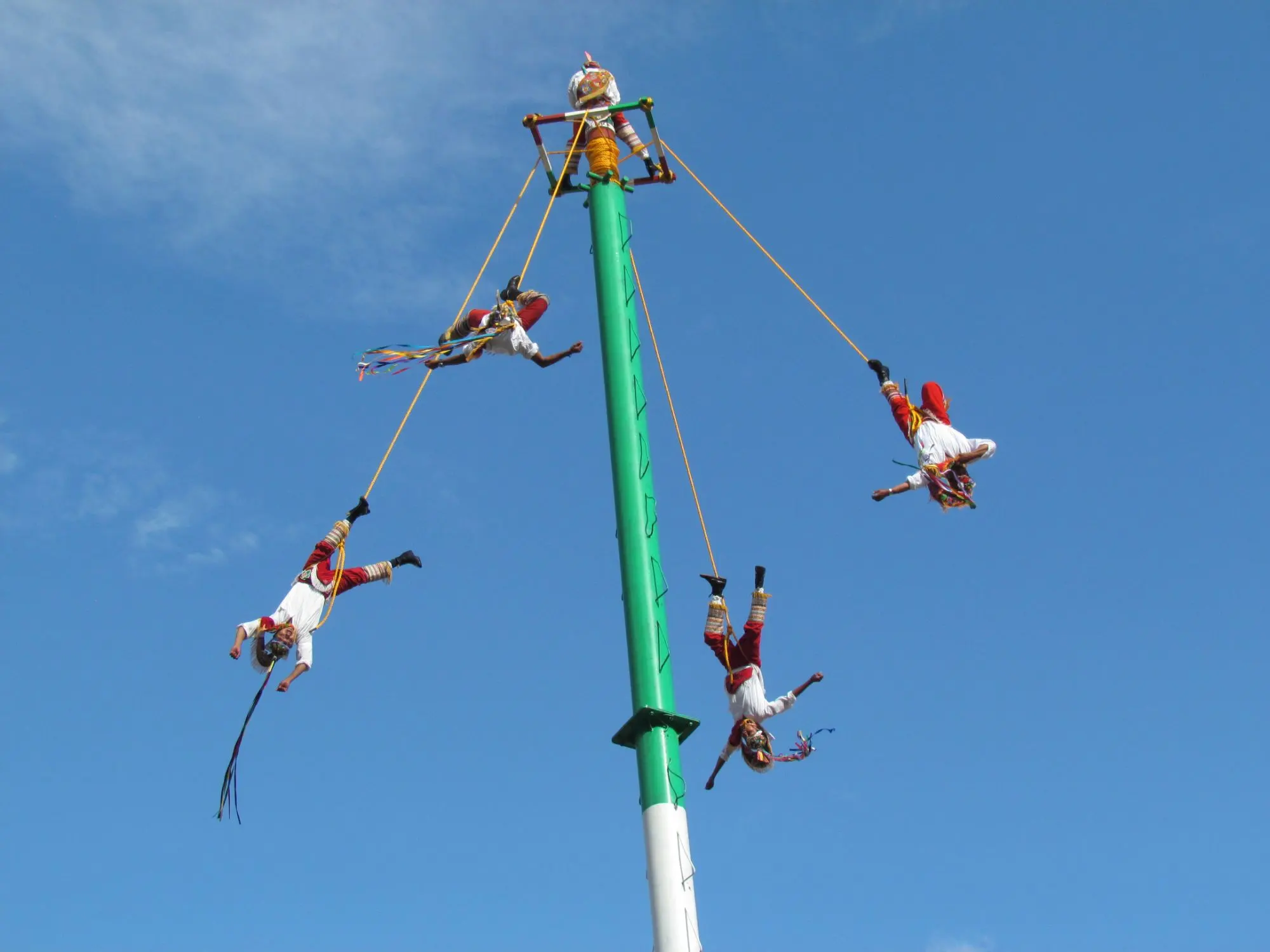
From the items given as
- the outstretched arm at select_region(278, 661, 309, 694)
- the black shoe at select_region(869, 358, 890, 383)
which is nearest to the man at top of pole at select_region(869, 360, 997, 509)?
the black shoe at select_region(869, 358, 890, 383)

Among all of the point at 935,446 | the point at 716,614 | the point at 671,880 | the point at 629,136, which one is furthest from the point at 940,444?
the point at 671,880

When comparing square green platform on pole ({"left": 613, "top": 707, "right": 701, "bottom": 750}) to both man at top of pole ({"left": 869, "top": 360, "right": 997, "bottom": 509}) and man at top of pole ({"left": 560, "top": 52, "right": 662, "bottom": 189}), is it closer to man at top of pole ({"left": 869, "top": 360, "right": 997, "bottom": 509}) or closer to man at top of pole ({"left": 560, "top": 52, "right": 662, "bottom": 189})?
man at top of pole ({"left": 869, "top": 360, "right": 997, "bottom": 509})

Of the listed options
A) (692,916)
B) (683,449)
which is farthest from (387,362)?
(692,916)

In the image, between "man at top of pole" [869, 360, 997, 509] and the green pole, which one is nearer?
the green pole

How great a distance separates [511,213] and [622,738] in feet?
21.3

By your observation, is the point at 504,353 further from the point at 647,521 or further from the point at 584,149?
the point at 647,521

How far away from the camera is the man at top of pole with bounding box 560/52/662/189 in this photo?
1457cm

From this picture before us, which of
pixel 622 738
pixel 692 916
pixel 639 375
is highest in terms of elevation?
pixel 639 375

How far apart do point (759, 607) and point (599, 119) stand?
505cm

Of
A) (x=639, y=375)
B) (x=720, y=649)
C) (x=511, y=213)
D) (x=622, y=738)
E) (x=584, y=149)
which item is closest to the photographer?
(x=622, y=738)

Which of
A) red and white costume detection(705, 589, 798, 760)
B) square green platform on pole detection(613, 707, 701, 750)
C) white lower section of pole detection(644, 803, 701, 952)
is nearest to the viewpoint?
white lower section of pole detection(644, 803, 701, 952)

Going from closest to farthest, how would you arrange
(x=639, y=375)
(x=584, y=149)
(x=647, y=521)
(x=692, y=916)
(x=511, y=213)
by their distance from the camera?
1. (x=692, y=916)
2. (x=647, y=521)
3. (x=639, y=375)
4. (x=584, y=149)
5. (x=511, y=213)

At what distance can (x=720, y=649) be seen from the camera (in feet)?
44.5

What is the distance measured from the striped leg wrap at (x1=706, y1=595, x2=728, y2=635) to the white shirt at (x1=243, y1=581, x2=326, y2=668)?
3.65 metres
